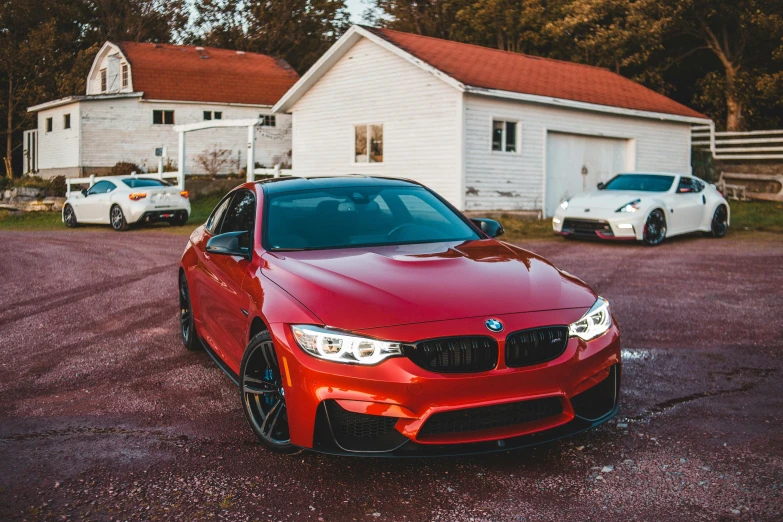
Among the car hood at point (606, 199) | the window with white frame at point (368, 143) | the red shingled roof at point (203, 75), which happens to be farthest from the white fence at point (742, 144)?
the red shingled roof at point (203, 75)

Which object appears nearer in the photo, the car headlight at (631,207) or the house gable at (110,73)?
the car headlight at (631,207)

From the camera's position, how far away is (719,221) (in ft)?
57.0

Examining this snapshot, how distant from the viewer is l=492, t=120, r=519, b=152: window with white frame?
22.0 meters

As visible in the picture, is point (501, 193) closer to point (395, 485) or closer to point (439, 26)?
point (395, 485)

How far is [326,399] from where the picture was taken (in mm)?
3787

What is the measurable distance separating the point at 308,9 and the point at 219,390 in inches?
2186

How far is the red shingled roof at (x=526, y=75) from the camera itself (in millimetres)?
22141

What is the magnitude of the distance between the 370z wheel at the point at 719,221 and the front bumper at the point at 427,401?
14.6m

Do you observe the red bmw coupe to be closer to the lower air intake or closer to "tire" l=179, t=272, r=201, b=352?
the lower air intake

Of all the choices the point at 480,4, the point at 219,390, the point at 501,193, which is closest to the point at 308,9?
the point at 480,4

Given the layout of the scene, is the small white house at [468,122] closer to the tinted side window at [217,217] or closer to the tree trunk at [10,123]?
the tinted side window at [217,217]

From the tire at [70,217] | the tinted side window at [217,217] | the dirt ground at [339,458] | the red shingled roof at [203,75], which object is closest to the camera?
the dirt ground at [339,458]

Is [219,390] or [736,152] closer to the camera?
[219,390]

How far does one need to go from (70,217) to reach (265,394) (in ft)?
→ 66.9
